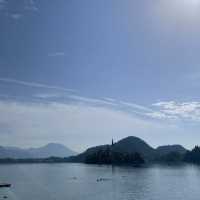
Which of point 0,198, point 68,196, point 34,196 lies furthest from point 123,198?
point 0,198

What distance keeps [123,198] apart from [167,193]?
20.9m

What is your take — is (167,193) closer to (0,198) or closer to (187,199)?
(187,199)

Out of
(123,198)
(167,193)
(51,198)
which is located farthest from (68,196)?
(167,193)

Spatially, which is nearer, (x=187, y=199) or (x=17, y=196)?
(x=187, y=199)

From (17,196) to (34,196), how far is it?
19.6ft

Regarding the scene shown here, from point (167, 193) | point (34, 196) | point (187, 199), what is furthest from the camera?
point (167, 193)

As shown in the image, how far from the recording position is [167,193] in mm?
120125

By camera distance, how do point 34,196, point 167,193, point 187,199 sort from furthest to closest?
1. point 167,193
2. point 34,196
3. point 187,199

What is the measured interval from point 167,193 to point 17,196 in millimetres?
51067

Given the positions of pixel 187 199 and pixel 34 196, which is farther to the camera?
pixel 34 196

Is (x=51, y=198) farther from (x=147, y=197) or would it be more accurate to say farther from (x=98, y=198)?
(x=147, y=197)

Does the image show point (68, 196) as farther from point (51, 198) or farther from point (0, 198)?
point (0, 198)

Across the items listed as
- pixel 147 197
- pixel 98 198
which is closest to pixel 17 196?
pixel 98 198

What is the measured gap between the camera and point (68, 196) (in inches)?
4331
